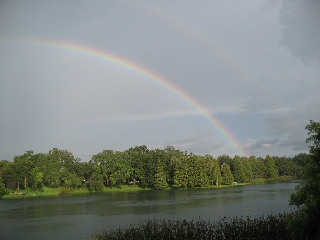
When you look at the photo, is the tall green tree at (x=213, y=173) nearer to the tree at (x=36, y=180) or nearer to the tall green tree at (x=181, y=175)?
the tall green tree at (x=181, y=175)

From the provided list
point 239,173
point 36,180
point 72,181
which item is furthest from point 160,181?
point 239,173

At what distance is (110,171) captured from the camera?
85188mm

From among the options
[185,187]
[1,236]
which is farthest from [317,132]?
[185,187]

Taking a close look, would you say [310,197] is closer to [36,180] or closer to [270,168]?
[36,180]

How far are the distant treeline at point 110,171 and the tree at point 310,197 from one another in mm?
71429

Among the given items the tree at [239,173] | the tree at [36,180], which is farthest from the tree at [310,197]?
the tree at [239,173]

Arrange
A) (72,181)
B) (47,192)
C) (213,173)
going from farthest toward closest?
(213,173), (72,181), (47,192)

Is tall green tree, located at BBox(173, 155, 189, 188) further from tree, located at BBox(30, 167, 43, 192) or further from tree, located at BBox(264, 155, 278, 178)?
tree, located at BBox(264, 155, 278, 178)

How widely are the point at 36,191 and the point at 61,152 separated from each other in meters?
18.8

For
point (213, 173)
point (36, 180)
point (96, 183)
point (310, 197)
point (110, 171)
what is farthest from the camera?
point (213, 173)

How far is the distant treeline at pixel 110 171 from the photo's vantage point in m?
76.1

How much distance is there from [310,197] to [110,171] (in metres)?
77.7

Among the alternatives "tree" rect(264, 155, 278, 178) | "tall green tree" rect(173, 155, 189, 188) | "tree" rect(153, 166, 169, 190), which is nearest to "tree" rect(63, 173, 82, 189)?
"tree" rect(153, 166, 169, 190)

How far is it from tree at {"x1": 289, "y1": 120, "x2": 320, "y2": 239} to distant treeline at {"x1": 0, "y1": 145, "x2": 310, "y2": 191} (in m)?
71.4
